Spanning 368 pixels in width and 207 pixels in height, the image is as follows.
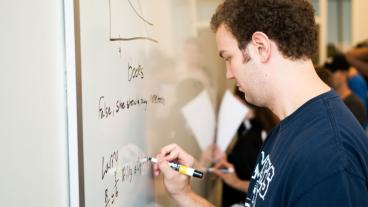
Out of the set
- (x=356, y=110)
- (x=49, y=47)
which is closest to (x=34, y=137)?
(x=49, y=47)

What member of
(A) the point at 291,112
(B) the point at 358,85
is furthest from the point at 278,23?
(B) the point at 358,85

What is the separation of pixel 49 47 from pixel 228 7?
42 centimetres

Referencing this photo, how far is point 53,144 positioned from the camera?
74cm

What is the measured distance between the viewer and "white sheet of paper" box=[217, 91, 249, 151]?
5.64 feet

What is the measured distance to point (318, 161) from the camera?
2.34 feet

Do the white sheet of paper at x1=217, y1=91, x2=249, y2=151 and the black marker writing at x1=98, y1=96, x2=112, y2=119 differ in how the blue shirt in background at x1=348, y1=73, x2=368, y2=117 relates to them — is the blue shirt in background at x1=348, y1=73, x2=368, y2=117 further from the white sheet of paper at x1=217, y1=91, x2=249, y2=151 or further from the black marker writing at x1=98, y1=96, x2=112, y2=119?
the black marker writing at x1=98, y1=96, x2=112, y2=119

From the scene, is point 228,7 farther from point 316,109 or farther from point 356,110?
point 356,110

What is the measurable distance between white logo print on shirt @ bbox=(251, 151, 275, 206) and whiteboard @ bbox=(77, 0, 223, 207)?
28 cm

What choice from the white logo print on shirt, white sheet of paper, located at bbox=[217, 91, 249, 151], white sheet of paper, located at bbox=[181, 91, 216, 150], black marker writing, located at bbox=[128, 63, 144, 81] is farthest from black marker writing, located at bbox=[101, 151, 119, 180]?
white sheet of paper, located at bbox=[217, 91, 249, 151]

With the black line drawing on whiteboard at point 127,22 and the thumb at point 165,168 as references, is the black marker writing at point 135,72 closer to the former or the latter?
the black line drawing on whiteboard at point 127,22

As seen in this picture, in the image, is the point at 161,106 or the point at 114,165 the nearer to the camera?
the point at 114,165

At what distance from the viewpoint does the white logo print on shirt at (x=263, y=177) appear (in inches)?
32.4

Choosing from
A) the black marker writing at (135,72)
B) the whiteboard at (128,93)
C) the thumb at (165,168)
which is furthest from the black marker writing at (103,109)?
the thumb at (165,168)

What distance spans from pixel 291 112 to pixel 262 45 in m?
0.15
